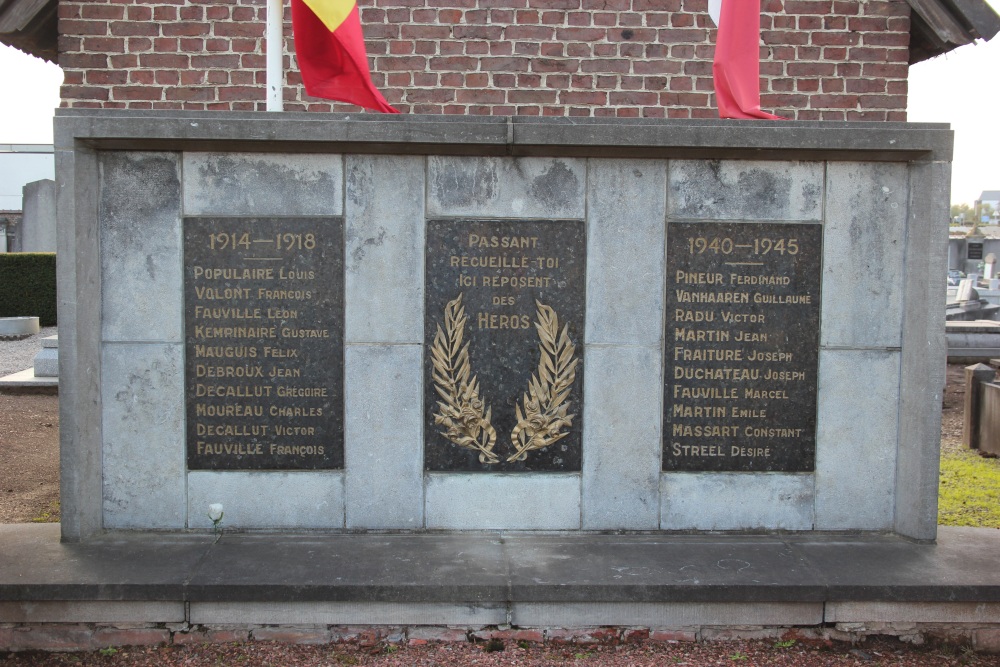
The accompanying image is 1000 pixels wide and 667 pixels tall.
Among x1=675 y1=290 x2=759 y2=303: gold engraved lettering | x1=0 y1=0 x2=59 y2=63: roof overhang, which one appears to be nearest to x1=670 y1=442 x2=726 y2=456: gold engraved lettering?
x1=675 y1=290 x2=759 y2=303: gold engraved lettering

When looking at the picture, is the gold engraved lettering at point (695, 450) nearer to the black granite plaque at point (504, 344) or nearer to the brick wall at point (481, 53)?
the black granite plaque at point (504, 344)

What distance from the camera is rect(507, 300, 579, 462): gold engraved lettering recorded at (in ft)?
16.1

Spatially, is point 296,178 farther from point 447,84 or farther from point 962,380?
point 962,380

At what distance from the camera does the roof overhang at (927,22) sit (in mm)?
6734

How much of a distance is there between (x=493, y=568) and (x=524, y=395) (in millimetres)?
992

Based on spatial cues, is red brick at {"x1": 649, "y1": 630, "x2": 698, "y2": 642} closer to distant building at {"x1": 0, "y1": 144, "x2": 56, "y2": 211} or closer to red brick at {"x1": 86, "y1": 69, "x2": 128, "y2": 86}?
red brick at {"x1": 86, "y1": 69, "x2": 128, "y2": 86}

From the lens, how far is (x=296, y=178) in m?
4.84

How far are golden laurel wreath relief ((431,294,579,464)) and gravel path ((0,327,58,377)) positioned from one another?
1032 cm

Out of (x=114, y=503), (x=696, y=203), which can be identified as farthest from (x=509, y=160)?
(x=114, y=503)

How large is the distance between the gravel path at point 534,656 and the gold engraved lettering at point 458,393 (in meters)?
1.15

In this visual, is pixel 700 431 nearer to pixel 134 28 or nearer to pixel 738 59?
pixel 738 59

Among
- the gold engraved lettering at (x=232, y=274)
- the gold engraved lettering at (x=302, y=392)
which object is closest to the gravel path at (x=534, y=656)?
the gold engraved lettering at (x=302, y=392)

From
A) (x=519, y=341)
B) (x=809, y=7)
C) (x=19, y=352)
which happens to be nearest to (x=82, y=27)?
(x=519, y=341)

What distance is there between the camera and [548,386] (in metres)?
4.93
